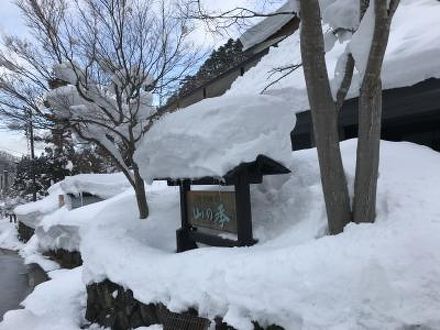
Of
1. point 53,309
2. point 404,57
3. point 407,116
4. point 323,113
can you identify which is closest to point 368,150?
point 323,113

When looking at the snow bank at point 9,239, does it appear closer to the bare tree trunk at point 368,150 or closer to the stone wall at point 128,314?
the stone wall at point 128,314

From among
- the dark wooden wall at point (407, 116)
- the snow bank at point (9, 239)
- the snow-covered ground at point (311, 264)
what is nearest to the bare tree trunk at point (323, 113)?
the snow-covered ground at point (311, 264)

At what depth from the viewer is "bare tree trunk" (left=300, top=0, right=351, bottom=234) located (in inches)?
224

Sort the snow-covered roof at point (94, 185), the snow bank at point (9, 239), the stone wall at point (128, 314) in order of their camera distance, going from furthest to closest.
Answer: the snow bank at point (9, 239), the snow-covered roof at point (94, 185), the stone wall at point (128, 314)

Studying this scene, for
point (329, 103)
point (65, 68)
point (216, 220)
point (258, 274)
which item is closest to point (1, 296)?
point (65, 68)

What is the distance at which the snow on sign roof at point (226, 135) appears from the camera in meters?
6.95

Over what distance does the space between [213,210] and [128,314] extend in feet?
6.80

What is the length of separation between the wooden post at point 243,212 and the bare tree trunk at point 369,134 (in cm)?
176

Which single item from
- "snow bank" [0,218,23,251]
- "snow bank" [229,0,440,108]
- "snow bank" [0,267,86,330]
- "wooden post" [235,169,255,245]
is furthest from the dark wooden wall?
"snow bank" [0,218,23,251]

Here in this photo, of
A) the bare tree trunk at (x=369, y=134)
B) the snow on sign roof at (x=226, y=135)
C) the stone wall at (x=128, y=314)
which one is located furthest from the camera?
the snow on sign roof at (x=226, y=135)

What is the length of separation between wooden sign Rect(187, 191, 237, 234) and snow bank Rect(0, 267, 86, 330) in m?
2.99

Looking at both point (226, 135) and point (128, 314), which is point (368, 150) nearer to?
point (226, 135)

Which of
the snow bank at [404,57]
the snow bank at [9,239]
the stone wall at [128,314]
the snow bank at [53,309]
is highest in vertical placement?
the snow bank at [404,57]

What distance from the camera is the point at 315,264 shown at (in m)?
5.14
